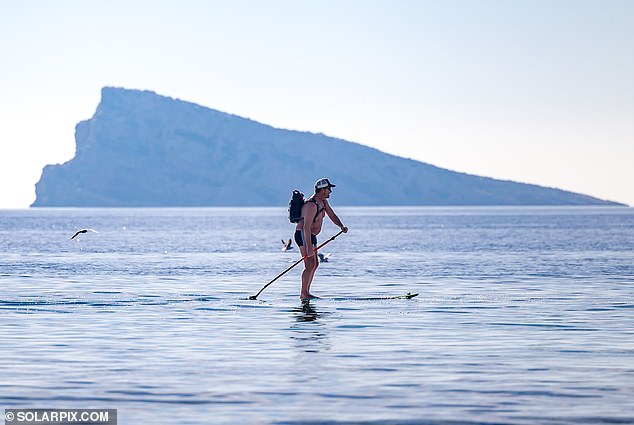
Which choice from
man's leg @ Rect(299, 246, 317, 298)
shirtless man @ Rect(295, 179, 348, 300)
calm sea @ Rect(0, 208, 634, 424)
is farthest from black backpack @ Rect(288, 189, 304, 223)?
calm sea @ Rect(0, 208, 634, 424)

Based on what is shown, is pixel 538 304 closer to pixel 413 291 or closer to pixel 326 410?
pixel 413 291

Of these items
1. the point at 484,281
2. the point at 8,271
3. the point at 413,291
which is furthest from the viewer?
the point at 8,271

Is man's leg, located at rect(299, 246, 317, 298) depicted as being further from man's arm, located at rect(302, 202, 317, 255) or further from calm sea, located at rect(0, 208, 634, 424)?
calm sea, located at rect(0, 208, 634, 424)

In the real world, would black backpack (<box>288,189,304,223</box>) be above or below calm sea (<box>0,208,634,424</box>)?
above

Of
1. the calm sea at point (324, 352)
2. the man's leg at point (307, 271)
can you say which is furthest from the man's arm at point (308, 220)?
the calm sea at point (324, 352)

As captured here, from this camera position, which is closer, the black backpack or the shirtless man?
the shirtless man

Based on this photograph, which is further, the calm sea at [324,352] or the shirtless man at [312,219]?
the shirtless man at [312,219]

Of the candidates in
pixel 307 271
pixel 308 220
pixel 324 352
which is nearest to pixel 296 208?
pixel 308 220

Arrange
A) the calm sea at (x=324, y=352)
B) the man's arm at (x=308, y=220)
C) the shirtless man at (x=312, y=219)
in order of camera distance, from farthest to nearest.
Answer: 1. the man's arm at (x=308, y=220)
2. the shirtless man at (x=312, y=219)
3. the calm sea at (x=324, y=352)

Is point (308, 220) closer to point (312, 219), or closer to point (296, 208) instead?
point (312, 219)

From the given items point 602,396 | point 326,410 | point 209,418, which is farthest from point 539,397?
point 209,418

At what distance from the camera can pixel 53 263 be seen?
47906mm

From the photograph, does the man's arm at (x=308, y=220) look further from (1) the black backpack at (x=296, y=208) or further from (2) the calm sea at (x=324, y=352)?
(2) the calm sea at (x=324, y=352)

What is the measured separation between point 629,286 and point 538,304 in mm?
7290
